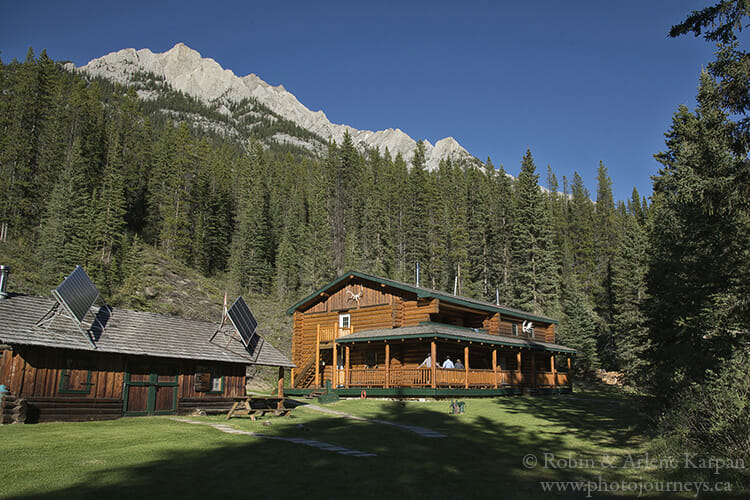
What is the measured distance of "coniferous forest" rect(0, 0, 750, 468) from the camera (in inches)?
524

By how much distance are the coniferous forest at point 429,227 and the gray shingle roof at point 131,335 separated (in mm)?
15876

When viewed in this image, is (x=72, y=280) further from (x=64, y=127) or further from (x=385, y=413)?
(x=64, y=127)

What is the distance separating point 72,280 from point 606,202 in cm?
9627

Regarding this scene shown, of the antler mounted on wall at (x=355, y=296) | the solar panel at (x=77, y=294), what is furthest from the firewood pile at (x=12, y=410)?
the antler mounted on wall at (x=355, y=296)

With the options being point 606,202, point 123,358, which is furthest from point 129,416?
Result: point 606,202

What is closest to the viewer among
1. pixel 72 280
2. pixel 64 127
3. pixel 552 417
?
pixel 72 280

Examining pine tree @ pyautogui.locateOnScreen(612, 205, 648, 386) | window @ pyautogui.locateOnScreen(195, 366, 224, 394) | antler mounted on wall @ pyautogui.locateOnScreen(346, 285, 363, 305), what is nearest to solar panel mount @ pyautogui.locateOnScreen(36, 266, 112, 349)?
window @ pyautogui.locateOnScreen(195, 366, 224, 394)

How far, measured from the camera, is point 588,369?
47.6 m

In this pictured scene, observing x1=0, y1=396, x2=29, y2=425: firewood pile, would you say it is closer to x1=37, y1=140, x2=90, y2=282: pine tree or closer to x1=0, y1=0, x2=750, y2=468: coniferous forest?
x1=0, y1=0, x2=750, y2=468: coniferous forest

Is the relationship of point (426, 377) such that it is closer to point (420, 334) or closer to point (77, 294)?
point (420, 334)

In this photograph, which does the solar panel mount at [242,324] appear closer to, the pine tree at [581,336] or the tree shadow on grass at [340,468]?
the tree shadow on grass at [340,468]

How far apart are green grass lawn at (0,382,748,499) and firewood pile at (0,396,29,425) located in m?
0.62

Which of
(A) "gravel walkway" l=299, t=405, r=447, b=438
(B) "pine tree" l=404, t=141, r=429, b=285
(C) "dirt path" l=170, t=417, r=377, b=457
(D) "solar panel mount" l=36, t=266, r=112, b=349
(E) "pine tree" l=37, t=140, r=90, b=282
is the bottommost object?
(A) "gravel walkway" l=299, t=405, r=447, b=438

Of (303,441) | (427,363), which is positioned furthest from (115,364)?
(427,363)
